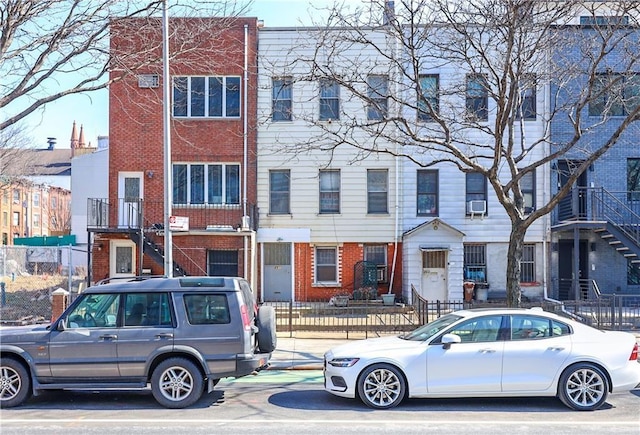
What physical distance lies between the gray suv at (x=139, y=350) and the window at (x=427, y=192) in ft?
47.2

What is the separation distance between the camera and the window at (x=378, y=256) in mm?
22120

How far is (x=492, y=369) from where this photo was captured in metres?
8.44

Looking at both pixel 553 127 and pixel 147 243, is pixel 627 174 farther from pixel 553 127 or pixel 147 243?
pixel 147 243

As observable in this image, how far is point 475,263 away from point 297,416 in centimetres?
1528

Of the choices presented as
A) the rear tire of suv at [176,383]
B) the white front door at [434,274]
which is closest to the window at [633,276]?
the white front door at [434,274]

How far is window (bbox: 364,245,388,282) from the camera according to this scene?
22120mm

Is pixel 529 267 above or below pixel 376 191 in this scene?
below

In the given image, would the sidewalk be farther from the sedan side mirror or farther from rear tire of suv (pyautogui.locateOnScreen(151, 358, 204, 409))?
the sedan side mirror

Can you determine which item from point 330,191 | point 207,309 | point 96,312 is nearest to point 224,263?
point 330,191

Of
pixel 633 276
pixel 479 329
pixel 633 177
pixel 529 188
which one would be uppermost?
pixel 633 177

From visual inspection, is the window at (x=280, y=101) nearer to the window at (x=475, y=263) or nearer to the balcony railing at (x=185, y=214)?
the balcony railing at (x=185, y=214)

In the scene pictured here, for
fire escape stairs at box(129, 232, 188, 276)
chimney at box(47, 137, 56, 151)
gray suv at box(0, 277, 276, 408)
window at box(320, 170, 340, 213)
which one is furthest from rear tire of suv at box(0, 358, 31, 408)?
chimney at box(47, 137, 56, 151)

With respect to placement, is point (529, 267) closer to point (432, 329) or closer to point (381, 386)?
point (432, 329)

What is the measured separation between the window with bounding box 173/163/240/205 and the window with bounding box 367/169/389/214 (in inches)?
192
